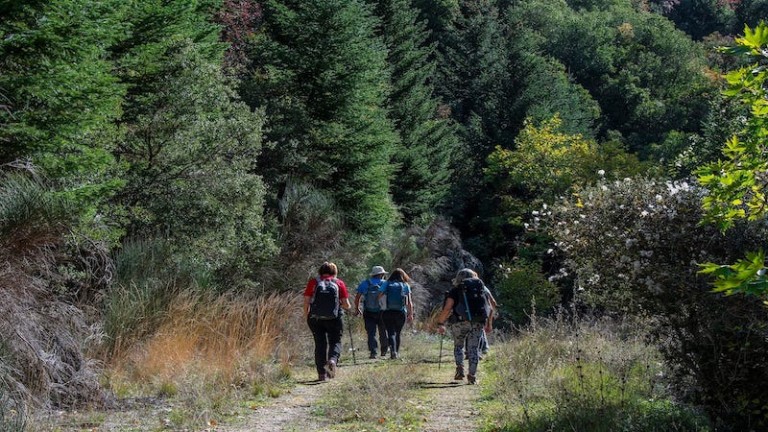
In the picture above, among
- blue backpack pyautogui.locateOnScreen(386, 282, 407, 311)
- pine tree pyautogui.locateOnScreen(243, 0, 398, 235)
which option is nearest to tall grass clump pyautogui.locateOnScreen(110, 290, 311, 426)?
blue backpack pyautogui.locateOnScreen(386, 282, 407, 311)

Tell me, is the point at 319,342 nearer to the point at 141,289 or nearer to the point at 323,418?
the point at 141,289

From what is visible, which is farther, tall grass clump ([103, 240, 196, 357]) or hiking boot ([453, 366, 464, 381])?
hiking boot ([453, 366, 464, 381])

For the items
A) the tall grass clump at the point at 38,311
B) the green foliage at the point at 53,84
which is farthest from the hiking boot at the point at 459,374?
the green foliage at the point at 53,84

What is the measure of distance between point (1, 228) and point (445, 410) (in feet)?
16.8

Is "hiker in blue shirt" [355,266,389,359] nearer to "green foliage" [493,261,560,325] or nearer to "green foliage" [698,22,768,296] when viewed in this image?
"green foliage" [698,22,768,296]

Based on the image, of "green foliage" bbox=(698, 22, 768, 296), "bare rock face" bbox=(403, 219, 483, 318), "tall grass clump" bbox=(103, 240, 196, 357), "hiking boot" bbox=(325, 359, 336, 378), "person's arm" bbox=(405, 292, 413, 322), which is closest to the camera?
"green foliage" bbox=(698, 22, 768, 296)

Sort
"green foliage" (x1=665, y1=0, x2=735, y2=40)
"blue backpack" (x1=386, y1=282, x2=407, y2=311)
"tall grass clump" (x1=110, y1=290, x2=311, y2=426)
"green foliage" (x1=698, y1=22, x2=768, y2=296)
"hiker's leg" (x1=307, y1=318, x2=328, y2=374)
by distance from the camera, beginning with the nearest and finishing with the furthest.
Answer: "green foliage" (x1=698, y1=22, x2=768, y2=296)
"tall grass clump" (x1=110, y1=290, x2=311, y2=426)
"hiker's leg" (x1=307, y1=318, x2=328, y2=374)
"blue backpack" (x1=386, y1=282, x2=407, y2=311)
"green foliage" (x1=665, y1=0, x2=735, y2=40)

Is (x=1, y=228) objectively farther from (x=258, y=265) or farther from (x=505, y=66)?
(x=505, y=66)

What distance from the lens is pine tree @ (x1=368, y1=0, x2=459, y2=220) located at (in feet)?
122

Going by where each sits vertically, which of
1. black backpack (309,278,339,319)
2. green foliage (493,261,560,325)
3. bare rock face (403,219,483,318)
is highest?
black backpack (309,278,339,319)

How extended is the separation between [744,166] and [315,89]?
66.7 ft

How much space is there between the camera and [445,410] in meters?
9.97

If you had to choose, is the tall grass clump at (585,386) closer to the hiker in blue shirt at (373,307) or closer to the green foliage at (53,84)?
the hiker in blue shirt at (373,307)

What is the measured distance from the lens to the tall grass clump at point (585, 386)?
7738 millimetres
